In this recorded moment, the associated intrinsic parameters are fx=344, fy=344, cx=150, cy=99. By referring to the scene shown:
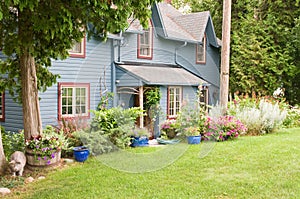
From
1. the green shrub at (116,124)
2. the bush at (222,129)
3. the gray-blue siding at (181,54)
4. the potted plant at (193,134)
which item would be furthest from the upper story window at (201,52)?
the green shrub at (116,124)

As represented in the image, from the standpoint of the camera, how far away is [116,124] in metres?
8.84

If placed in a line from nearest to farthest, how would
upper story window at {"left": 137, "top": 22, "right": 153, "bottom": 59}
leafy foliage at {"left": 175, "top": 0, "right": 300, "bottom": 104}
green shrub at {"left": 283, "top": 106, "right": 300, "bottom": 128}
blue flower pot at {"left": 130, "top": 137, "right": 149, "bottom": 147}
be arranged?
blue flower pot at {"left": 130, "top": 137, "right": 149, "bottom": 147} → upper story window at {"left": 137, "top": 22, "right": 153, "bottom": 59} → green shrub at {"left": 283, "top": 106, "right": 300, "bottom": 128} → leafy foliage at {"left": 175, "top": 0, "right": 300, "bottom": 104}

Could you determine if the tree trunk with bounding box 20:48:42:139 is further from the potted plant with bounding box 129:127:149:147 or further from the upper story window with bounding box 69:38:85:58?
the upper story window with bounding box 69:38:85:58

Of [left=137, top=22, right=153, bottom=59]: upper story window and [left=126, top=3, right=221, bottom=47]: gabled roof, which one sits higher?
[left=126, top=3, right=221, bottom=47]: gabled roof

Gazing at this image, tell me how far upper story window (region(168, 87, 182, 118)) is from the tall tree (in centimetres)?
419

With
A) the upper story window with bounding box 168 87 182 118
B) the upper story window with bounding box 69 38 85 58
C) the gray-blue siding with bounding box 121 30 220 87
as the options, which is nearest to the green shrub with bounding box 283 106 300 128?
the gray-blue siding with bounding box 121 30 220 87

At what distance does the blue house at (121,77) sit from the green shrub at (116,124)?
2.15ft

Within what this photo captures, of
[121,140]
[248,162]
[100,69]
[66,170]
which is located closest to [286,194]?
[248,162]

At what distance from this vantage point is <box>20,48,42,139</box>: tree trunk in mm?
6500

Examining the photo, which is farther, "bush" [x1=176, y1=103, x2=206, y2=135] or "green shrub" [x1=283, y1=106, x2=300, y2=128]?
"green shrub" [x1=283, y1=106, x2=300, y2=128]

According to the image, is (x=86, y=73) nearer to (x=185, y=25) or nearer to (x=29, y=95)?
(x=29, y=95)

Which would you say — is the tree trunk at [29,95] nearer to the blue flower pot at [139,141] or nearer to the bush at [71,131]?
the bush at [71,131]

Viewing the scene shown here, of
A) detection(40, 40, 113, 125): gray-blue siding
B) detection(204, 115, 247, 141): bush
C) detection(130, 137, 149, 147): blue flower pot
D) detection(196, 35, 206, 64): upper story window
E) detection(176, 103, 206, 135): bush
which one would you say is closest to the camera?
detection(130, 137, 149, 147): blue flower pot

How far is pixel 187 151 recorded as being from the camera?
7938 millimetres
